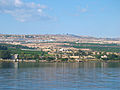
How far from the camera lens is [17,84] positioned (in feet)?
103

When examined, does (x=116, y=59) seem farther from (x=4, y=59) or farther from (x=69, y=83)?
(x=69, y=83)

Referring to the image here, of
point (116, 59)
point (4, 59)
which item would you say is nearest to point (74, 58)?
point (116, 59)

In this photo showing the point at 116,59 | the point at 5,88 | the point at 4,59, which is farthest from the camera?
the point at 116,59

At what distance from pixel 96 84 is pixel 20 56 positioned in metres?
55.7

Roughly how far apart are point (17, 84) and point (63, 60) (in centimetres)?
5406

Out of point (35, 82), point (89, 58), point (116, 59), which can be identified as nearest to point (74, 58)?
point (89, 58)

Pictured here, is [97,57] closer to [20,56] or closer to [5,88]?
[20,56]

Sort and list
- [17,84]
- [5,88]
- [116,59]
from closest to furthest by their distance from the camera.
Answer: [5,88] < [17,84] < [116,59]

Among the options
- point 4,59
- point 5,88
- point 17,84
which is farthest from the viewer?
point 4,59

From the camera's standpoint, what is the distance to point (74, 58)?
91188mm

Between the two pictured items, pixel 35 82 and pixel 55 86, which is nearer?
pixel 55 86

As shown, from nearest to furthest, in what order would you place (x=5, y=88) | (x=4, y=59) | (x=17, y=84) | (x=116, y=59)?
(x=5, y=88) < (x=17, y=84) < (x=4, y=59) < (x=116, y=59)

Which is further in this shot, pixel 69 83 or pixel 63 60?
pixel 63 60

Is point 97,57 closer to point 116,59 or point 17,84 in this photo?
point 116,59
